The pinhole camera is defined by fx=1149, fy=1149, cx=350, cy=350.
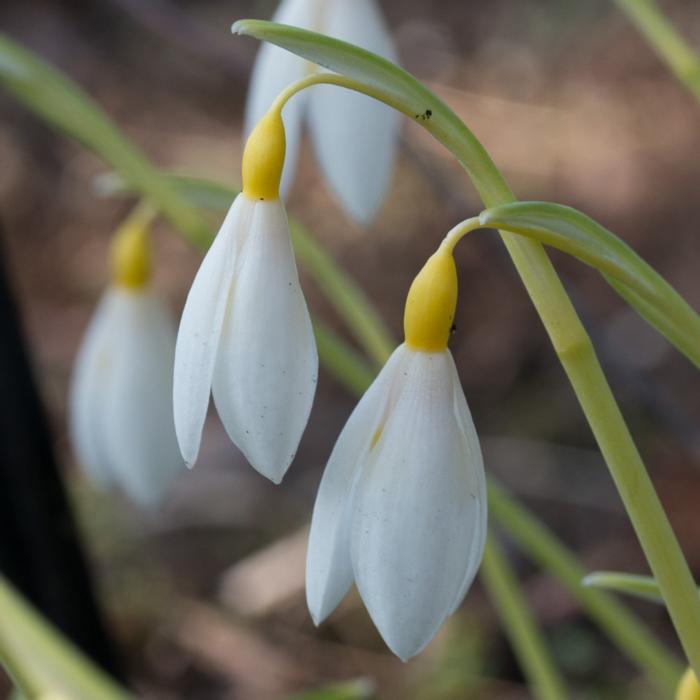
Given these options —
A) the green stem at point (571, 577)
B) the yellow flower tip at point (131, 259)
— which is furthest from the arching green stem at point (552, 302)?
the yellow flower tip at point (131, 259)

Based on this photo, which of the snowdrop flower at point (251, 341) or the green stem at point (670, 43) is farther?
the green stem at point (670, 43)

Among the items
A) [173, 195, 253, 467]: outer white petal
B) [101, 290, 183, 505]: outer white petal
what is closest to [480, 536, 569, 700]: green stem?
[101, 290, 183, 505]: outer white petal

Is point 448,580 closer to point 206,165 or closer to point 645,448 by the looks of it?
point 645,448

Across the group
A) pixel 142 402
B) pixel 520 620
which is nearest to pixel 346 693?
pixel 520 620

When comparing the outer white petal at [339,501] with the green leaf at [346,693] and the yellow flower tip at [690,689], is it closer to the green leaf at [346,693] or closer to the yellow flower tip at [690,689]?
the yellow flower tip at [690,689]

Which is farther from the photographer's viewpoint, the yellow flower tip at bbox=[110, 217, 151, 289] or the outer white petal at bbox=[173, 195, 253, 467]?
the yellow flower tip at bbox=[110, 217, 151, 289]

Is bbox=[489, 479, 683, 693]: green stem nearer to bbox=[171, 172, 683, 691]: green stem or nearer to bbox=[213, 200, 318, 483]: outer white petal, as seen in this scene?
bbox=[171, 172, 683, 691]: green stem
